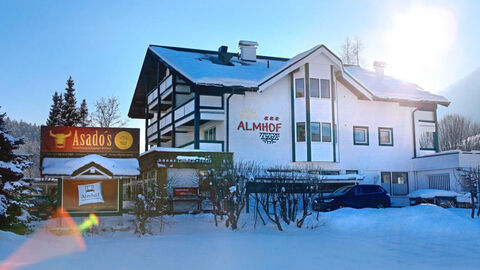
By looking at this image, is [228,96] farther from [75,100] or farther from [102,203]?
[75,100]

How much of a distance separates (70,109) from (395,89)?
33.9m

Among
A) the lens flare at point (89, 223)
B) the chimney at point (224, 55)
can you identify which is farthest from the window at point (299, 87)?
the lens flare at point (89, 223)

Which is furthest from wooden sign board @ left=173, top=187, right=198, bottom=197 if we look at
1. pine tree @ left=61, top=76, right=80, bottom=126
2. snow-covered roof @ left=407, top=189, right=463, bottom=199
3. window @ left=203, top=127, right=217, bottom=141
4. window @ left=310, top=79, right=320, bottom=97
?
pine tree @ left=61, top=76, right=80, bottom=126

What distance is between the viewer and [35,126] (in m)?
120

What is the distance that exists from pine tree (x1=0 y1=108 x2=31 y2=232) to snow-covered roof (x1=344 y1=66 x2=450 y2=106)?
70.6 feet

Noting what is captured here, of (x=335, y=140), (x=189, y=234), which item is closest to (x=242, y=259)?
(x=189, y=234)

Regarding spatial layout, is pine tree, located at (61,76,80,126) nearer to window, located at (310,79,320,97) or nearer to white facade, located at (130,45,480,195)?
white facade, located at (130,45,480,195)

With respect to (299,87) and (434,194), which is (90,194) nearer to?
Answer: (299,87)

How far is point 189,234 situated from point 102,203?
657 cm

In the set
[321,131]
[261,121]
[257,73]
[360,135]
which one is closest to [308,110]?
[321,131]

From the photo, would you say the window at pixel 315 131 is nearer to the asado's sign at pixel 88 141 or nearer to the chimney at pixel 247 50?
the chimney at pixel 247 50

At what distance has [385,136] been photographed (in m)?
34.7

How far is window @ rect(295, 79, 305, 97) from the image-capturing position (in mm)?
32188

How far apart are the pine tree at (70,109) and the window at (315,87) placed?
30102mm
